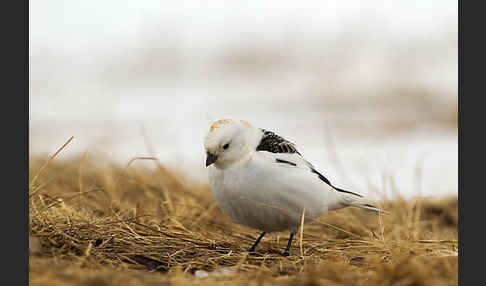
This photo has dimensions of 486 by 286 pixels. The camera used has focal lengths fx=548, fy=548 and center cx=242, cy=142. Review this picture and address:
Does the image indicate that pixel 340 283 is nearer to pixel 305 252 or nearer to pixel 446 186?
pixel 305 252

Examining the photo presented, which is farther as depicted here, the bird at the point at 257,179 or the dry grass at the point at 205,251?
the bird at the point at 257,179

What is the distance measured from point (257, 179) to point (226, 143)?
0.22m

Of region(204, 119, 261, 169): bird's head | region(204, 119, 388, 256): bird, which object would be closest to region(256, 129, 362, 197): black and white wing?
region(204, 119, 388, 256): bird

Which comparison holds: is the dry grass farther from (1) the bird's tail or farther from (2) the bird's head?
(2) the bird's head

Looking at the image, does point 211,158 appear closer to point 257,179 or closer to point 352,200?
point 257,179

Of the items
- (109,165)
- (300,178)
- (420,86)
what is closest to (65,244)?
(300,178)

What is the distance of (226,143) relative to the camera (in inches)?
98.5

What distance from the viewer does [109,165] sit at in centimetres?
486

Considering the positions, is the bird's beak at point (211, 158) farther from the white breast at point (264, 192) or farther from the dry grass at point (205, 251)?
the dry grass at point (205, 251)

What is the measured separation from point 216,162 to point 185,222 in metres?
0.83

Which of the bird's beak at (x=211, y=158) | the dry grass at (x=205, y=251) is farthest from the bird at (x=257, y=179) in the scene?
the dry grass at (x=205, y=251)

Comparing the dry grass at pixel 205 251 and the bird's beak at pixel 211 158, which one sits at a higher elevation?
the bird's beak at pixel 211 158

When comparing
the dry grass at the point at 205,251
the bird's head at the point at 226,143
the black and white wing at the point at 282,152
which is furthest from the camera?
the black and white wing at the point at 282,152

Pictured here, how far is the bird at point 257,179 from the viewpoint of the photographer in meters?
2.49
